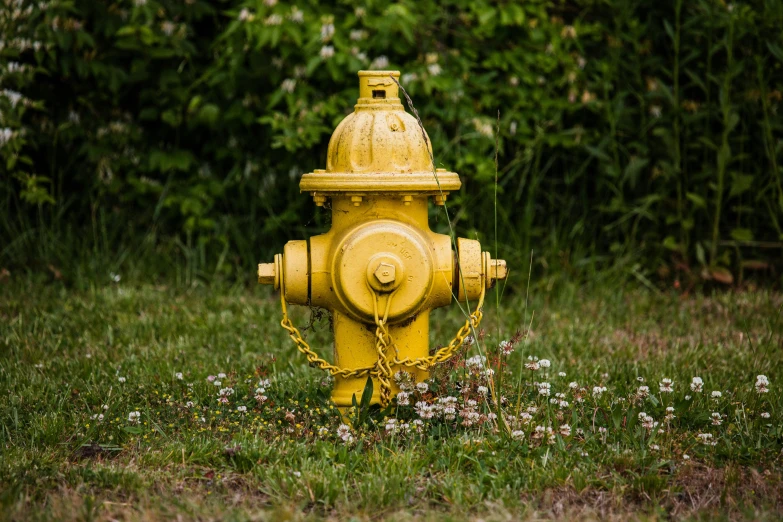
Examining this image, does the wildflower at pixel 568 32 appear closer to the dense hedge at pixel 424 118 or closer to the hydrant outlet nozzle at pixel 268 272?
the dense hedge at pixel 424 118

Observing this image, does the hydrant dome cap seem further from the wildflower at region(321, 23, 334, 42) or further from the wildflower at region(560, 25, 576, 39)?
the wildflower at region(560, 25, 576, 39)

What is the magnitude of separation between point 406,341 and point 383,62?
2.08 meters

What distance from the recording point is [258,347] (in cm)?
368

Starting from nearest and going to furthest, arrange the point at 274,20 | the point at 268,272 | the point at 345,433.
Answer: the point at 345,433 → the point at 268,272 → the point at 274,20

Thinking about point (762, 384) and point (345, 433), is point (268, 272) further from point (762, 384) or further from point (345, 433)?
point (762, 384)

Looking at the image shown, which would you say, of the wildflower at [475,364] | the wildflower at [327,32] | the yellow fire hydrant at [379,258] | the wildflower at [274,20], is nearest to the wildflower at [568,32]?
the wildflower at [327,32]

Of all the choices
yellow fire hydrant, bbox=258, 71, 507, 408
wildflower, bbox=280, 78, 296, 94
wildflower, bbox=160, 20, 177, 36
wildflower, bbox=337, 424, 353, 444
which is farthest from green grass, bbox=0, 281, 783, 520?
wildflower, bbox=160, 20, 177, 36

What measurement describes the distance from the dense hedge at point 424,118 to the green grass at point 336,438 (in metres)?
1.00

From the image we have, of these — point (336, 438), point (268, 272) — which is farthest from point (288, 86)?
point (336, 438)

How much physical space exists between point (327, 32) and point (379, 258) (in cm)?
213

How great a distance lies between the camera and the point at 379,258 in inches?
102

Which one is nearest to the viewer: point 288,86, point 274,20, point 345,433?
point 345,433

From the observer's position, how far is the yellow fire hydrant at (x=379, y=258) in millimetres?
2611

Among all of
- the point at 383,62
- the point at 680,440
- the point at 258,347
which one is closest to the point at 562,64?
the point at 383,62
